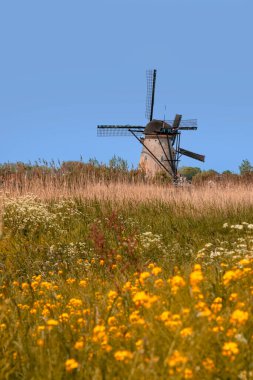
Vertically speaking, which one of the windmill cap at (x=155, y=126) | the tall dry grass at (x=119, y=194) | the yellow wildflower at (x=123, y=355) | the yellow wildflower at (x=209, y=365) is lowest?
the yellow wildflower at (x=209, y=365)

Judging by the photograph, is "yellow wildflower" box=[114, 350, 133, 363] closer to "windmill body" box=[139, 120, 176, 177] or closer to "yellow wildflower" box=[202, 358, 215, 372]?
"yellow wildflower" box=[202, 358, 215, 372]

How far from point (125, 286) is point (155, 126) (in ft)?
105

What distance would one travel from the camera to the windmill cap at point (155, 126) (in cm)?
3566

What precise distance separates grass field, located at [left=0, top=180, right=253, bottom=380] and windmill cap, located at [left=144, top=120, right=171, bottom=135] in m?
17.7

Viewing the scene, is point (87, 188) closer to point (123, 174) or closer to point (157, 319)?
point (123, 174)

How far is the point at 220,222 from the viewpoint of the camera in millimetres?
12305

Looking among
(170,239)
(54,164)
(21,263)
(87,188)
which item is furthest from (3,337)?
(54,164)

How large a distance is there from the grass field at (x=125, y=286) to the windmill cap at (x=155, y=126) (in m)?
17.7

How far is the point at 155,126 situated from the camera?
3591cm

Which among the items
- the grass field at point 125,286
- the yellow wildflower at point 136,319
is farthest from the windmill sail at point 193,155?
the yellow wildflower at point 136,319

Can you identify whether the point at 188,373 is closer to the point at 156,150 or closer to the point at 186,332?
the point at 186,332

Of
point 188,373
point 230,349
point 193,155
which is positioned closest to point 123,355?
point 188,373

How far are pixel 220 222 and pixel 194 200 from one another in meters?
3.34

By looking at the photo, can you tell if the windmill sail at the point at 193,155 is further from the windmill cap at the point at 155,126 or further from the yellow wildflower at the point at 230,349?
the yellow wildflower at the point at 230,349
